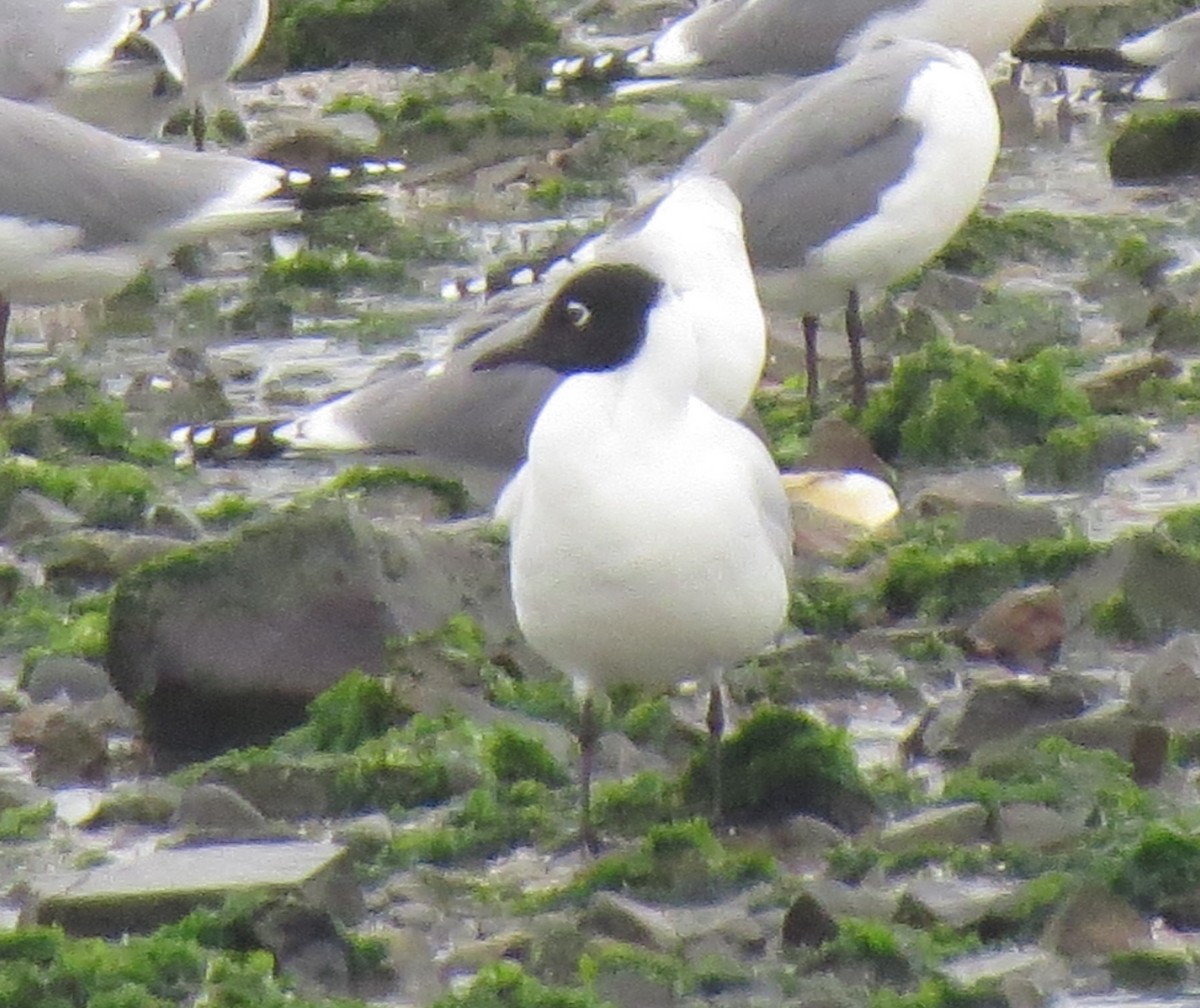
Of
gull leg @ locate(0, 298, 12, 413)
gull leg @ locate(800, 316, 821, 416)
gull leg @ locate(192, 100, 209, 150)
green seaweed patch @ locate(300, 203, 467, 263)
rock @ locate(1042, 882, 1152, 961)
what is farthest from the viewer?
gull leg @ locate(192, 100, 209, 150)

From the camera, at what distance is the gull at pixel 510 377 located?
7.23 metres

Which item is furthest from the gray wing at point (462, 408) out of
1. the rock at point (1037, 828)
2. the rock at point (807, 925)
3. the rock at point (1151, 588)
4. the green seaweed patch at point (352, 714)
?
the rock at point (807, 925)

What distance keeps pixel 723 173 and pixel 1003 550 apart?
2111 millimetres

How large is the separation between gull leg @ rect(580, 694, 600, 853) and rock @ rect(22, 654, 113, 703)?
1213 mm

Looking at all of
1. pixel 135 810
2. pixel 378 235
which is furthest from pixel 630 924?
pixel 378 235

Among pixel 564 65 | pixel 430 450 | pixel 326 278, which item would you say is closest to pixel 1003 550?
pixel 430 450

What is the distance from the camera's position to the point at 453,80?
1270 cm

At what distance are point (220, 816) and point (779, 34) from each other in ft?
20.3

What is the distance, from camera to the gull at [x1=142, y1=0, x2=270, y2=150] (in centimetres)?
1164

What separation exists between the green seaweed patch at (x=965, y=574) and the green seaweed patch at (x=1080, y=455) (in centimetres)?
88

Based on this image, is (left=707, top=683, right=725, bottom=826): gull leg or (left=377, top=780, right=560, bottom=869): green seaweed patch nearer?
(left=377, top=780, right=560, bottom=869): green seaweed patch

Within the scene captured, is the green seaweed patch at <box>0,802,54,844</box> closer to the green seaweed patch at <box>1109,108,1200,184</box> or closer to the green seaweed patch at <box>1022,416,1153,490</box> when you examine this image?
the green seaweed patch at <box>1022,416,1153,490</box>

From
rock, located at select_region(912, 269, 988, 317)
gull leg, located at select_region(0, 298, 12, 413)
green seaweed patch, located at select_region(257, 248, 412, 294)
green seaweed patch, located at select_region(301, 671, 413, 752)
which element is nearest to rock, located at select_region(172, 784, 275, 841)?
green seaweed patch, located at select_region(301, 671, 413, 752)

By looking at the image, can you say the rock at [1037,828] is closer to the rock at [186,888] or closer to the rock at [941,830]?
the rock at [941,830]
